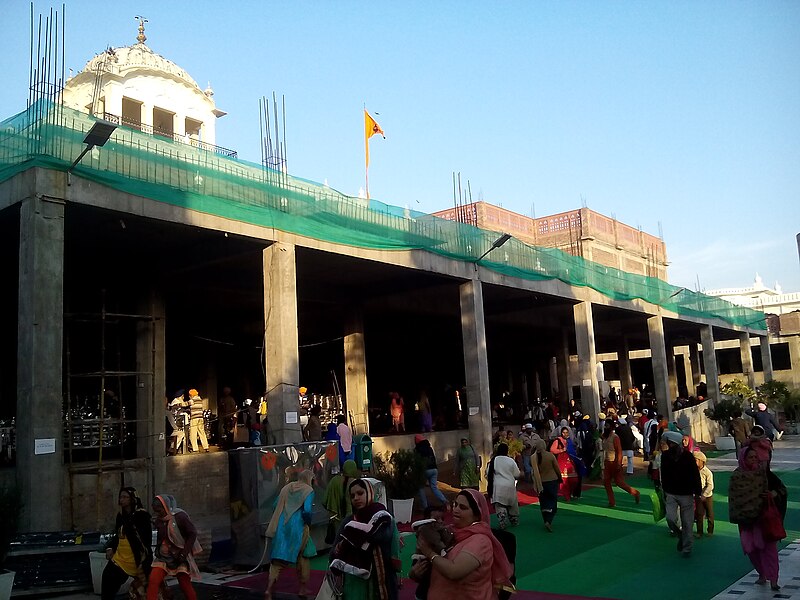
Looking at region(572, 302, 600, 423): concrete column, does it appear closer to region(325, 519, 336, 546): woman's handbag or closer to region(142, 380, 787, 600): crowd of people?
region(142, 380, 787, 600): crowd of people

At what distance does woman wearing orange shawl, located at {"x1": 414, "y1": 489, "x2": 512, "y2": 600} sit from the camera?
4.43 m

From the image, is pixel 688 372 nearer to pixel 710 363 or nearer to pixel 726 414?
pixel 710 363

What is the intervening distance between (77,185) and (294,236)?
15.3ft

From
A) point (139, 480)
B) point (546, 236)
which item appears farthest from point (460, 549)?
point (546, 236)

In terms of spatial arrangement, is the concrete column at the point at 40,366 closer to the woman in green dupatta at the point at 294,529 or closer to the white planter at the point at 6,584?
the white planter at the point at 6,584

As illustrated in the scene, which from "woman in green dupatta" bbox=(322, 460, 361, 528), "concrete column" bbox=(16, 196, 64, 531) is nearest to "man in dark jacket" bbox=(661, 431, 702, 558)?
"woman in green dupatta" bbox=(322, 460, 361, 528)

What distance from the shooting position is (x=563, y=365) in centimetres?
3812

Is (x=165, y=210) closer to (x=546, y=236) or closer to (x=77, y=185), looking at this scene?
(x=77, y=185)

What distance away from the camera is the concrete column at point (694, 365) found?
1900 inches

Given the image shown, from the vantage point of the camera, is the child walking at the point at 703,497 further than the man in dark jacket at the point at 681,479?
Yes

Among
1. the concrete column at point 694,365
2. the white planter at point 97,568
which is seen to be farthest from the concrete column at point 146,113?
the concrete column at point 694,365

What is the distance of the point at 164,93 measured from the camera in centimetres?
2661

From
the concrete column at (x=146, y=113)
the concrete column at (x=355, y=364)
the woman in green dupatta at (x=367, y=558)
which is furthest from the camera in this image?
the concrete column at (x=146, y=113)

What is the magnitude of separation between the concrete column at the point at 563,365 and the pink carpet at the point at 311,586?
93.7 ft
